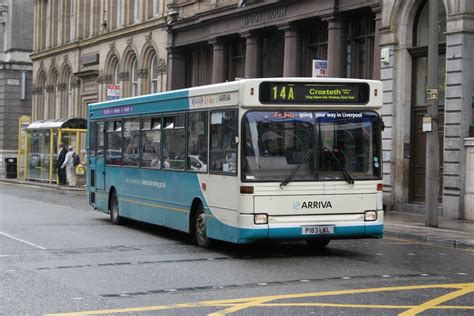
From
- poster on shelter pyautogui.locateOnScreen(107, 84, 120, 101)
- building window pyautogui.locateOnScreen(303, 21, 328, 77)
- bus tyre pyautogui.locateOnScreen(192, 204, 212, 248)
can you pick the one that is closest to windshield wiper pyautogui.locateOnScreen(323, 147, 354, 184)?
bus tyre pyautogui.locateOnScreen(192, 204, 212, 248)

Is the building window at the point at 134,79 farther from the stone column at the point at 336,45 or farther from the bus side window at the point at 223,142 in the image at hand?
the bus side window at the point at 223,142

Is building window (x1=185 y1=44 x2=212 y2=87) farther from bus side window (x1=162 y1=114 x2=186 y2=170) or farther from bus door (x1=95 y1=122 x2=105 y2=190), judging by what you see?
bus side window (x1=162 y1=114 x2=186 y2=170)

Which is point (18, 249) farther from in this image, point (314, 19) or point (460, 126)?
point (314, 19)

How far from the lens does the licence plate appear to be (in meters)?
13.0

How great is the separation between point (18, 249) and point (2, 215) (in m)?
7.25

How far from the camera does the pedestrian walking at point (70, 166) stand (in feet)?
126

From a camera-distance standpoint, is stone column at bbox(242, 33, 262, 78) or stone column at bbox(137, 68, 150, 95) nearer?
stone column at bbox(242, 33, 262, 78)

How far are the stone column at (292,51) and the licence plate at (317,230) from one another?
16.9 meters

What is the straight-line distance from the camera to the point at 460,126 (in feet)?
70.4

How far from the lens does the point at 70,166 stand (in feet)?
127

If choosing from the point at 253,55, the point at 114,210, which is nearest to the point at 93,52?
the point at 253,55

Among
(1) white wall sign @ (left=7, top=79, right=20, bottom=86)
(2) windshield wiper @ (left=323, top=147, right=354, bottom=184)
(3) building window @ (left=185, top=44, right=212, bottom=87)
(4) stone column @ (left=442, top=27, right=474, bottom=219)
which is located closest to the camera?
(2) windshield wiper @ (left=323, top=147, right=354, bottom=184)

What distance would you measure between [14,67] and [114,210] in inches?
1821

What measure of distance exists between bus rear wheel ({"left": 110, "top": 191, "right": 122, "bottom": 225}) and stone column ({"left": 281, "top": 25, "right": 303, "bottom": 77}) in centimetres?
1179
